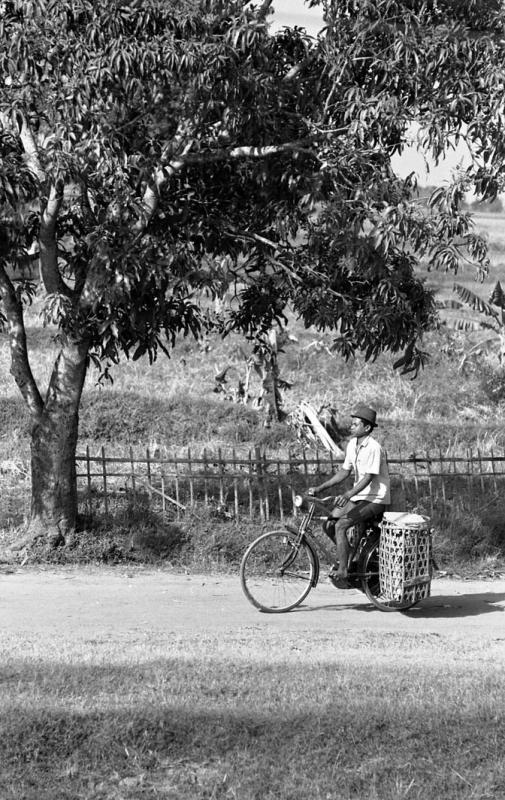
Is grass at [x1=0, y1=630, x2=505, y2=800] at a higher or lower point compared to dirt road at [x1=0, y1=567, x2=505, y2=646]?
lower

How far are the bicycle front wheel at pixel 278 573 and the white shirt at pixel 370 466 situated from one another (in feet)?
2.41

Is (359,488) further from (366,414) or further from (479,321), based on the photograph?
(479,321)

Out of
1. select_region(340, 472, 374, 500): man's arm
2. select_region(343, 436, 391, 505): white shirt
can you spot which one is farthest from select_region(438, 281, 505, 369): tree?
select_region(340, 472, 374, 500): man's arm

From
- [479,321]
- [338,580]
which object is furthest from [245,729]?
[479,321]

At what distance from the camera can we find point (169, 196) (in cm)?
1087

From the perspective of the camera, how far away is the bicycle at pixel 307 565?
9.40 m

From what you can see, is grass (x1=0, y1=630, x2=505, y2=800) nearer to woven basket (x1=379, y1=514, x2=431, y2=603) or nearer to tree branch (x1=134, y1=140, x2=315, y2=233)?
woven basket (x1=379, y1=514, x2=431, y2=603)

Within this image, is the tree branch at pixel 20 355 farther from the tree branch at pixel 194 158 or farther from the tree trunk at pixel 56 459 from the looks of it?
the tree branch at pixel 194 158

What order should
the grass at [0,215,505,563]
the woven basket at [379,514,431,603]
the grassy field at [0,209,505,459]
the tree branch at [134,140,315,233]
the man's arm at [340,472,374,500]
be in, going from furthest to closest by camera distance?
1. the grassy field at [0,209,505,459]
2. the grass at [0,215,505,563]
3. the tree branch at [134,140,315,233]
4. the man's arm at [340,472,374,500]
5. the woven basket at [379,514,431,603]

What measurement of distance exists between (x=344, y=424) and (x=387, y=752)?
13.5 m

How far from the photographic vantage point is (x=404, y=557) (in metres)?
9.19

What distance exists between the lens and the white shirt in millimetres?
9422

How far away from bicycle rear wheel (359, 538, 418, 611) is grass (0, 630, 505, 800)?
2.15 m

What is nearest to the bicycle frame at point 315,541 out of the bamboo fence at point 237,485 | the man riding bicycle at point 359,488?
the man riding bicycle at point 359,488
